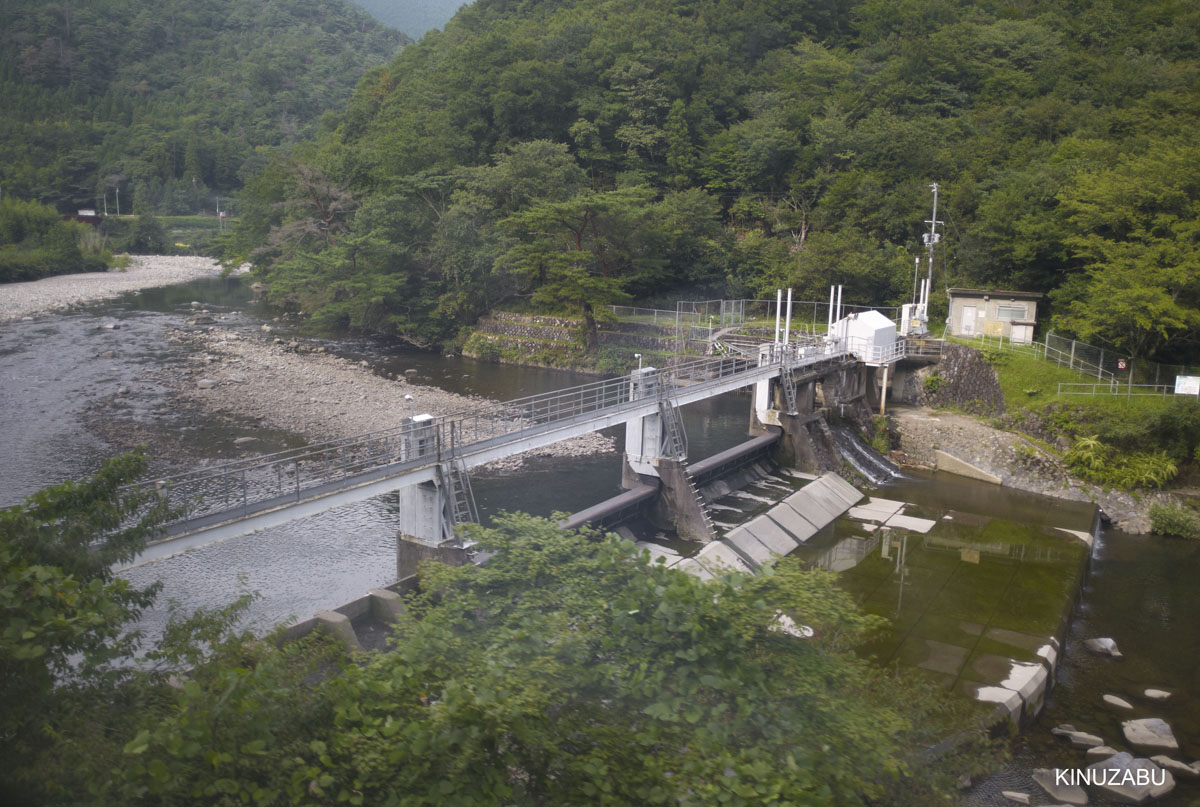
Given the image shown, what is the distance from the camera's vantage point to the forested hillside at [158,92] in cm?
6378

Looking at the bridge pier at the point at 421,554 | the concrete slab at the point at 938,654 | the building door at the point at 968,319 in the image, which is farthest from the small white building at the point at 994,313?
the bridge pier at the point at 421,554

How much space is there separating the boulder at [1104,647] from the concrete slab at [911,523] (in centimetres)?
599

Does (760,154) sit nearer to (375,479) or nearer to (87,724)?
(375,479)

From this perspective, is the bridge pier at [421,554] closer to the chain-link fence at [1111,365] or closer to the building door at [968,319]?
the chain-link fence at [1111,365]

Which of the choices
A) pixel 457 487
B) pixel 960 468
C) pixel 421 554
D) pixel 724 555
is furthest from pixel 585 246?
pixel 421 554

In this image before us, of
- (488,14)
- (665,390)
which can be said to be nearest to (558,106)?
(488,14)

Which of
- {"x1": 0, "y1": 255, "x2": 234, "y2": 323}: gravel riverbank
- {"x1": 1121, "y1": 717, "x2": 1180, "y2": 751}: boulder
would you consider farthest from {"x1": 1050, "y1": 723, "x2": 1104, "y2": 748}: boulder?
{"x1": 0, "y1": 255, "x2": 234, "y2": 323}: gravel riverbank

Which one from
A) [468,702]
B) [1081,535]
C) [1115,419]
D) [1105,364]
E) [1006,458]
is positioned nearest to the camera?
[468,702]

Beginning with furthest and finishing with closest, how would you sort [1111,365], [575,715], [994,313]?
1. [994,313]
2. [1111,365]
3. [575,715]

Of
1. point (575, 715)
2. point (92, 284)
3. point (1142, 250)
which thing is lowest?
point (575, 715)

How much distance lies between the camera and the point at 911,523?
75.2 ft

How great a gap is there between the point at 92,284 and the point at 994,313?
184ft

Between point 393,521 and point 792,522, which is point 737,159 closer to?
point 792,522

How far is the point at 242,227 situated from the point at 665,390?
50.1 meters
